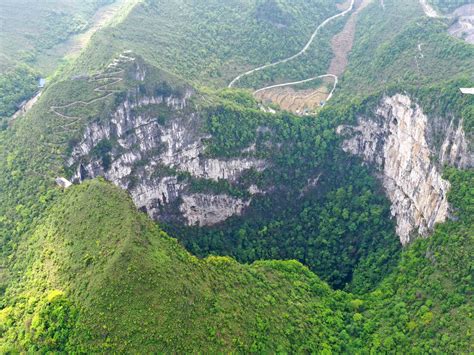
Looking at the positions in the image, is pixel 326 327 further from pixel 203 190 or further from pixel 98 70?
pixel 98 70

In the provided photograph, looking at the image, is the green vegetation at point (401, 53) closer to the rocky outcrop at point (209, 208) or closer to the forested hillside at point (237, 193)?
the forested hillside at point (237, 193)

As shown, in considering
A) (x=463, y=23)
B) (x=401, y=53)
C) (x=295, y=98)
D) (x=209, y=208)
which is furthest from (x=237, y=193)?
(x=463, y=23)

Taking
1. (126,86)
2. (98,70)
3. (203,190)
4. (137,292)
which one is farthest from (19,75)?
(137,292)

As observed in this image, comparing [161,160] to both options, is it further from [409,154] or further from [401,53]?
[401,53]

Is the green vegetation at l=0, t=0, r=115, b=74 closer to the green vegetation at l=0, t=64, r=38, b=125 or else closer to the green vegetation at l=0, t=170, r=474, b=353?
the green vegetation at l=0, t=64, r=38, b=125

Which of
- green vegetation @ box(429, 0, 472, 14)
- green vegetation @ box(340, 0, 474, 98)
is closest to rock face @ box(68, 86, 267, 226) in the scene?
green vegetation @ box(340, 0, 474, 98)
